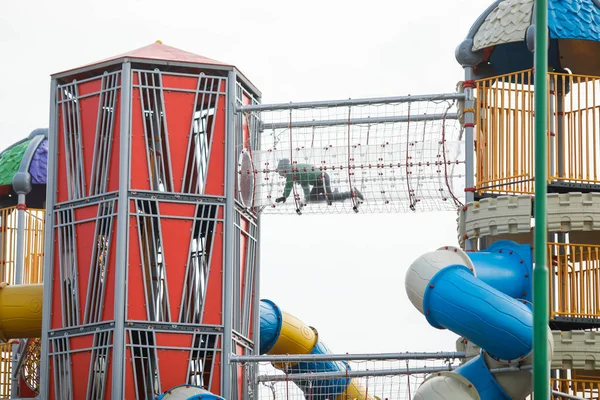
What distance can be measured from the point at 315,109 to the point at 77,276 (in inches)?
188

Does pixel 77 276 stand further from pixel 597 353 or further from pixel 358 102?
pixel 597 353

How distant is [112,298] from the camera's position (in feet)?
73.0

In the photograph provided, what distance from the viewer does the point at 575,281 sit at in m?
A: 20.9

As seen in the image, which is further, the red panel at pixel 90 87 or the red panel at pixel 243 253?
the red panel at pixel 243 253

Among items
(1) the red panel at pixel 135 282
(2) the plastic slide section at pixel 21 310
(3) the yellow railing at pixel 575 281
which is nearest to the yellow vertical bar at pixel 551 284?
(3) the yellow railing at pixel 575 281

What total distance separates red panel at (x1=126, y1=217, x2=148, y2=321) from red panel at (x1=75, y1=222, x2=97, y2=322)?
0.69 m

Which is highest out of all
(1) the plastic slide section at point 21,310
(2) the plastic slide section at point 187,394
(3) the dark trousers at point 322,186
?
(3) the dark trousers at point 322,186

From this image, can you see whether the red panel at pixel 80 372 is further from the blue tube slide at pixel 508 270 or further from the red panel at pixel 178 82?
the blue tube slide at pixel 508 270

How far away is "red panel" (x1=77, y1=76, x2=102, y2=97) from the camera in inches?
919

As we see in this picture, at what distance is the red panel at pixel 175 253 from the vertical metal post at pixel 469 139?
4.47 m

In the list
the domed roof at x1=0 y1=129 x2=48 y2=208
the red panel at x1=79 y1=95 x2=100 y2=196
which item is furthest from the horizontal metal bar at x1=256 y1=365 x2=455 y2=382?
the domed roof at x1=0 y1=129 x2=48 y2=208

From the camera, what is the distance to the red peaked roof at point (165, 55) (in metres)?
23.2

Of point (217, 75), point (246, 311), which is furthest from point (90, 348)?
point (217, 75)

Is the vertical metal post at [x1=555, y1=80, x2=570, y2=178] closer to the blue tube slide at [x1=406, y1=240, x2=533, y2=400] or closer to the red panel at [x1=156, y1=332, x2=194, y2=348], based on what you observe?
the blue tube slide at [x1=406, y1=240, x2=533, y2=400]
